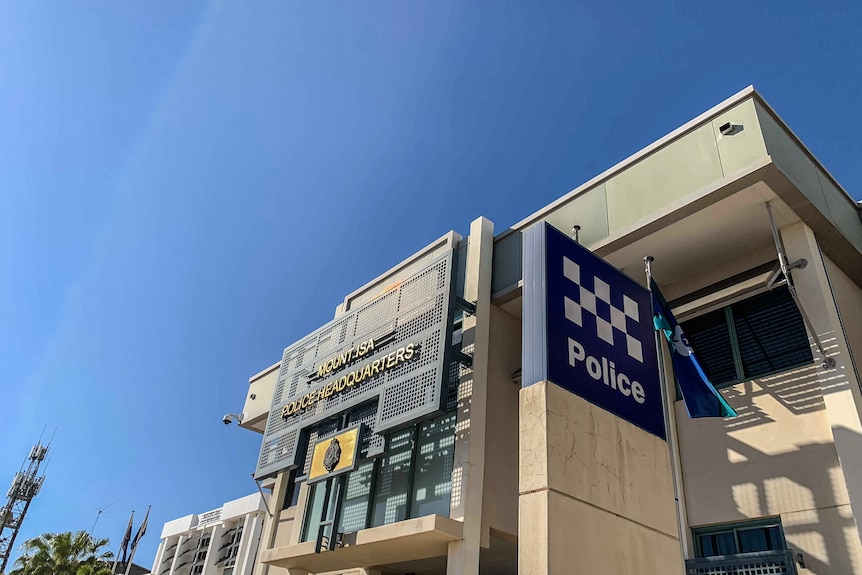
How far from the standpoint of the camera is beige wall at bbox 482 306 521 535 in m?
12.5

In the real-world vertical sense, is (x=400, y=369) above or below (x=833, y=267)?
below

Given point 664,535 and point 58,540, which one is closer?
point 664,535

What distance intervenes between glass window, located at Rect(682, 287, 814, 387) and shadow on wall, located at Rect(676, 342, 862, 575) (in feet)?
0.92

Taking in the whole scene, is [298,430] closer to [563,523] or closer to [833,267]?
[563,523]

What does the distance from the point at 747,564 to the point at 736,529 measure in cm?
109

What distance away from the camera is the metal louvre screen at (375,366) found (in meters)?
12.5

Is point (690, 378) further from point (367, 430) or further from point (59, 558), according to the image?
point (59, 558)

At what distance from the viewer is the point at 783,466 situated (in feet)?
35.1

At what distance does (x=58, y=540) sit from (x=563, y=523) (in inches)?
1359

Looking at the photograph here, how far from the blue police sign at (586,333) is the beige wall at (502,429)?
5188 millimetres

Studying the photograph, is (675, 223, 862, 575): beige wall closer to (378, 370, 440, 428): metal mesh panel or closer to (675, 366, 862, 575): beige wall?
(675, 366, 862, 575): beige wall

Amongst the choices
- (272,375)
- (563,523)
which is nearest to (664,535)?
(563,523)

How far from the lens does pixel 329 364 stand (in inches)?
607

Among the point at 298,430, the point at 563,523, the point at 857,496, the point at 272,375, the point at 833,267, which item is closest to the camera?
the point at 563,523
